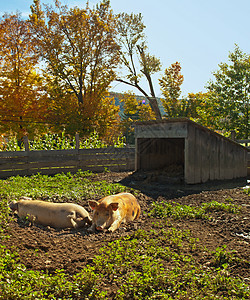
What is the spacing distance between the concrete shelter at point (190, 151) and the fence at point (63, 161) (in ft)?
5.06

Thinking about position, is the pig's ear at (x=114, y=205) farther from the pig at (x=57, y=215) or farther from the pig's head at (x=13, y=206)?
the pig's head at (x=13, y=206)

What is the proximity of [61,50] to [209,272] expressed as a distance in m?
19.3

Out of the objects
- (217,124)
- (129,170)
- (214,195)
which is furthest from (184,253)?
(217,124)

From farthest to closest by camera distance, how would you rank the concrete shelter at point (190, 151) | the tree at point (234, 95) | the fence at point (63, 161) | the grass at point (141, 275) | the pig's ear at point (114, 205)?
the tree at point (234, 95)
the fence at point (63, 161)
the concrete shelter at point (190, 151)
the pig's ear at point (114, 205)
the grass at point (141, 275)

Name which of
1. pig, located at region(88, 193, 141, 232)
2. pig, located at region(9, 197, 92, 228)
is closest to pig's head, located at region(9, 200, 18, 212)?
pig, located at region(9, 197, 92, 228)

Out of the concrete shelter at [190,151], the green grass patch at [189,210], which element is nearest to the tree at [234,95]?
the concrete shelter at [190,151]

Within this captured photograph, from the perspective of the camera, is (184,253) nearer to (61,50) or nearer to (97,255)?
(97,255)

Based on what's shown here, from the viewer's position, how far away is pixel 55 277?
331 centimetres

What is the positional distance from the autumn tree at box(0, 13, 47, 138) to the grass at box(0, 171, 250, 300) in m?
15.0

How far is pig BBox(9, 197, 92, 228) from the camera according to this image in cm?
551

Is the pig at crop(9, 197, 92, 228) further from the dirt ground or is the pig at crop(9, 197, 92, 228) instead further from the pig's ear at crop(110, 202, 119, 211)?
the pig's ear at crop(110, 202, 119, 211)

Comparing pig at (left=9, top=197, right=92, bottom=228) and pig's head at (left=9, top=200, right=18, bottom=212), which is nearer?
pig at (left=9, top=197, right=92, bottom=228)

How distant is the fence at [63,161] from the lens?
36.0ft

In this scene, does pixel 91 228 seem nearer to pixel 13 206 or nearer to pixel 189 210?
pixel 13 206
